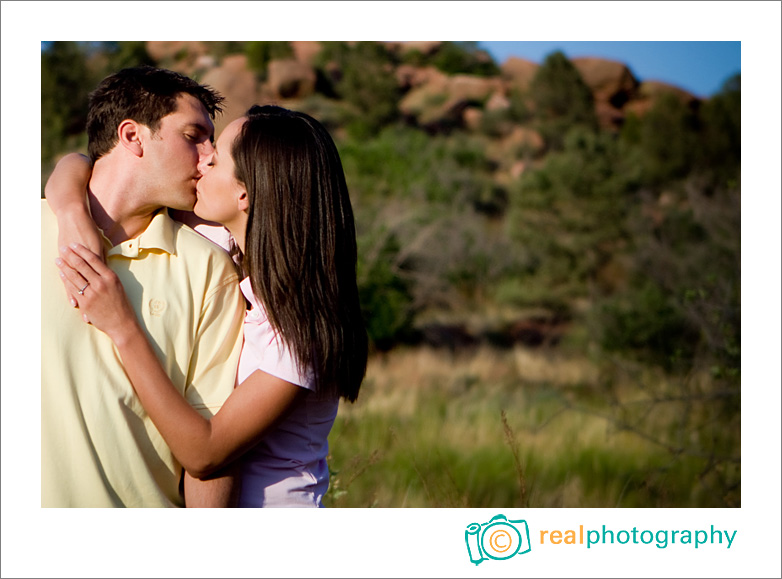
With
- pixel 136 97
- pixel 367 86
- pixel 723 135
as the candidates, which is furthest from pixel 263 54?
pixel 136 97

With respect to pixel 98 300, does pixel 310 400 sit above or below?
below

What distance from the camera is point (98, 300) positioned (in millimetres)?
2143

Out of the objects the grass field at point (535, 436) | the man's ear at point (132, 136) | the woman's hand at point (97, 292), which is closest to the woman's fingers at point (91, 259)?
the woman's hand at point (97, 292)

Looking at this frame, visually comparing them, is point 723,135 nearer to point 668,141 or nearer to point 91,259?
point 668,141

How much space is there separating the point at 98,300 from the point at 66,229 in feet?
0.99

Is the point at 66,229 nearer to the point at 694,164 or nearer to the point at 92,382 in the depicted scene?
the point at 92,382

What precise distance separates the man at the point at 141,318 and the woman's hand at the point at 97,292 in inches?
4.0

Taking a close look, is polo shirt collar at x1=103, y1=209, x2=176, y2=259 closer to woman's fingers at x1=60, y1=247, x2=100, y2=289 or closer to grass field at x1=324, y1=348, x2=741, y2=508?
woman's fingers at x1=60, y1=247, x2=100, y2=289

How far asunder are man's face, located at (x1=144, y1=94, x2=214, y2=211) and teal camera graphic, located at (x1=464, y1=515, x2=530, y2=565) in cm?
160

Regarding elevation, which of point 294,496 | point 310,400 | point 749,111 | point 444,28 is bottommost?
point 294,496

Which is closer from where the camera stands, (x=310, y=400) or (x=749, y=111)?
(x=310, y=400)

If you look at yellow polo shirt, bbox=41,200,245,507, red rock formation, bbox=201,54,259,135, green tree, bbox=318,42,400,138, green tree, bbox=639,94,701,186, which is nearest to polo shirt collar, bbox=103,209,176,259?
yellow polo shirt, bbox=41,200,245,507

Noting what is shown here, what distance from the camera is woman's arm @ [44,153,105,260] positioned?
7.43 ft

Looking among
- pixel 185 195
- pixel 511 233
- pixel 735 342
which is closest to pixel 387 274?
pixel 735 342
